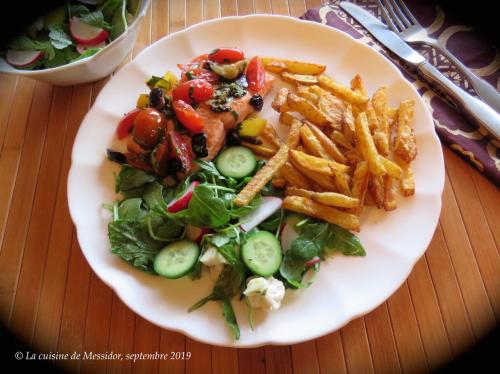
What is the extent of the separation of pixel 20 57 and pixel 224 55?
Answer: 149cm

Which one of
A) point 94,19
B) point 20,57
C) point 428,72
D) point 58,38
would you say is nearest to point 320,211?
point 428,72

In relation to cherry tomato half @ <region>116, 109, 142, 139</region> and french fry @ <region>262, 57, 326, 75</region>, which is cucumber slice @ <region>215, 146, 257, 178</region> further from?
french fry @ <region>262, 57, 326, 75</region>

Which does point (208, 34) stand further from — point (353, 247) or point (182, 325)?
point (182, 325)

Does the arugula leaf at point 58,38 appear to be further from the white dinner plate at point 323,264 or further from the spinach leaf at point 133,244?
the spinach leaf at point 133,244

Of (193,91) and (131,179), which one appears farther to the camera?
(193,91)

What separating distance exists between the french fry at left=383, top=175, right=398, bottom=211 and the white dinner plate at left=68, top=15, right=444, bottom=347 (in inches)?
4.5

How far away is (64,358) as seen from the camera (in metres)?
2.38

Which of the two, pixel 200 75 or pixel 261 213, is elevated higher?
pixel 200 75

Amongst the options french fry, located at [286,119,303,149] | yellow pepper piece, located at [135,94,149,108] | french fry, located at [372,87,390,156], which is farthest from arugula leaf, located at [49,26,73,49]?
french fry, located at [372,87,390,156]

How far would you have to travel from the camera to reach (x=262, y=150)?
2.75 meters

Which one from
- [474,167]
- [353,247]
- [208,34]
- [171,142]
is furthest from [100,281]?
[474,167]

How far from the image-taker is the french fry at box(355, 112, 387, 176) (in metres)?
2.39

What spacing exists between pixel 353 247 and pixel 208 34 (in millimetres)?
2010

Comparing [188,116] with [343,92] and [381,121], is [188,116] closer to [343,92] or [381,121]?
[343,92]
